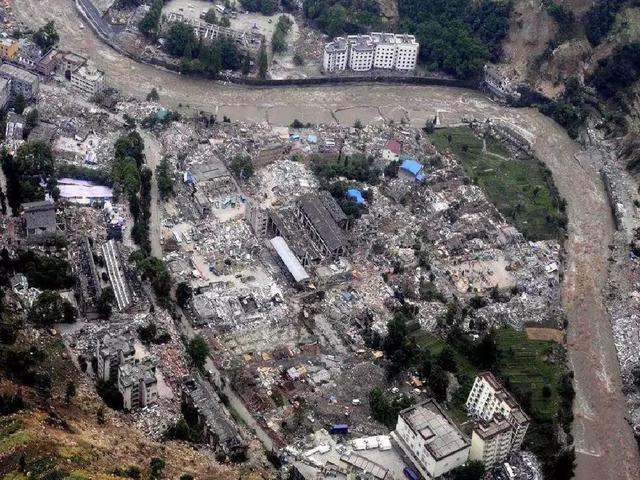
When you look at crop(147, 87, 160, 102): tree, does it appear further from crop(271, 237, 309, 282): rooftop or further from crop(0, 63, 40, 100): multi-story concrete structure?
crop(271, 237, 309, 282): rooftop

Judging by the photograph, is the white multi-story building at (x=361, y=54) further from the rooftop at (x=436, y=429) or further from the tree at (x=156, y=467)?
the tree at (x=156, y=467)

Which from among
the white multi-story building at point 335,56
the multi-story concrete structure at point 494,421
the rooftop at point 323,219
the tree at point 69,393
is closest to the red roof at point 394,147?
the rooftop at point 323,219

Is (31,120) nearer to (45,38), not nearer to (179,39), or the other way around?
(45,38)

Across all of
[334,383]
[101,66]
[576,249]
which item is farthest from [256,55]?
[334,383]

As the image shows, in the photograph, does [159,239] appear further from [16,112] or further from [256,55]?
[256,55]

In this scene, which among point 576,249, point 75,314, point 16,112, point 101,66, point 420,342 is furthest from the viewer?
point 101,66

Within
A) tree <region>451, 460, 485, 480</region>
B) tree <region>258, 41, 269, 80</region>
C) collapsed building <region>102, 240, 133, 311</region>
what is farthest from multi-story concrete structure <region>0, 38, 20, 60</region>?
tree <region>451, 460, 485, 480</region>
